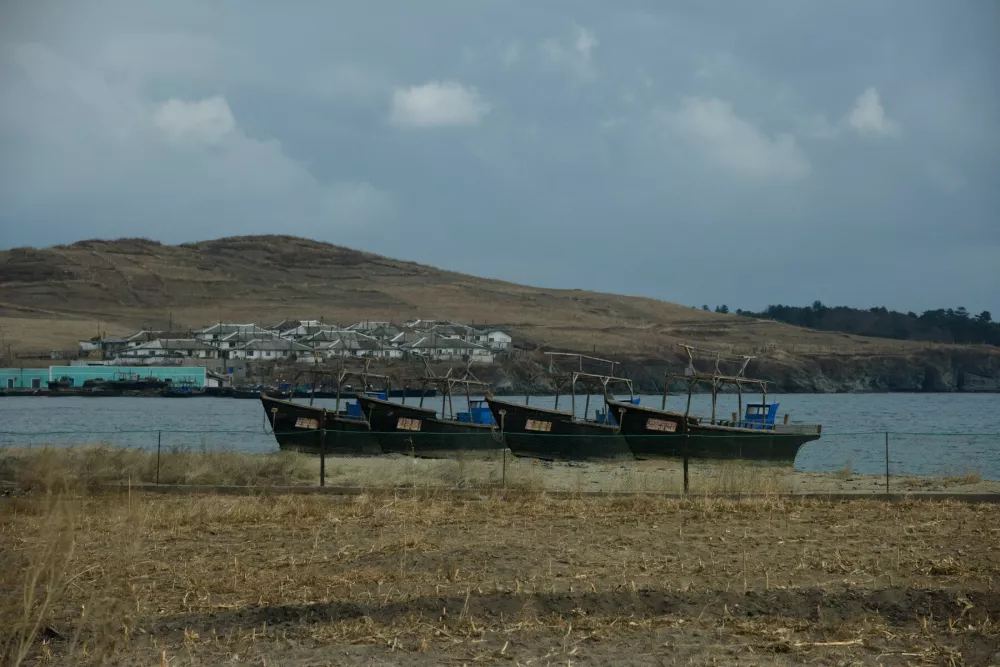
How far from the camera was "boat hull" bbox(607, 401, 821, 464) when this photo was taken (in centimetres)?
3159

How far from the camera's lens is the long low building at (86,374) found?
14825 cm

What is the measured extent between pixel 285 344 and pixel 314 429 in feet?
477

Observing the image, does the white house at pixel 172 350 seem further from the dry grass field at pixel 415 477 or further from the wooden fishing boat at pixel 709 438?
the dry grass field at pixel 415 477

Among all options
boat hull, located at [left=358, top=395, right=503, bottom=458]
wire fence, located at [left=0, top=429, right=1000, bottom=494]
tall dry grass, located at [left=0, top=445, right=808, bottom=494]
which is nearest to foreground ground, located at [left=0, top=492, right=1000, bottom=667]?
wire fence, located at [left=0, top=429, right=1000, bottom=494]

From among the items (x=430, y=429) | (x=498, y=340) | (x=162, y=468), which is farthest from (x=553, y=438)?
(x=498, y=340)

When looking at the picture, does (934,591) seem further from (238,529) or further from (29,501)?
(29,501)

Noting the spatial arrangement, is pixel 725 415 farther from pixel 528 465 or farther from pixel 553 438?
pixel 528 465

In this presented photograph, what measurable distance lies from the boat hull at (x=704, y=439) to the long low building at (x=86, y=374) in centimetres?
11870

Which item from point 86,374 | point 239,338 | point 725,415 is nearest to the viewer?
point 725,415

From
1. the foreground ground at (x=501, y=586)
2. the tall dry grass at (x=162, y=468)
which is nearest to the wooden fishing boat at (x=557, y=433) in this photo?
the tall dry grass at (x=162, y=468)

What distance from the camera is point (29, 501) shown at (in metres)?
18.1

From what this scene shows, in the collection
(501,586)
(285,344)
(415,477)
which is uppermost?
(285,344)

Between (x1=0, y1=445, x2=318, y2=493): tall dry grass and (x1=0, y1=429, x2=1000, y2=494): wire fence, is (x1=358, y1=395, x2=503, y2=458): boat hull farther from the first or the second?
(x1=0, y1=445, x2=318, y2=493): tall dry grass

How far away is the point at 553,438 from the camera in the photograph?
38062 mm
